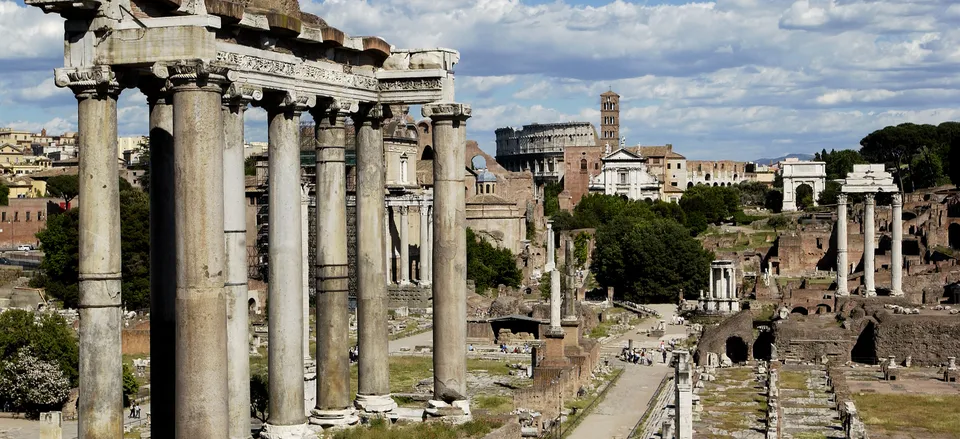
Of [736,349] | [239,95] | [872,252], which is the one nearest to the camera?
[239,95]

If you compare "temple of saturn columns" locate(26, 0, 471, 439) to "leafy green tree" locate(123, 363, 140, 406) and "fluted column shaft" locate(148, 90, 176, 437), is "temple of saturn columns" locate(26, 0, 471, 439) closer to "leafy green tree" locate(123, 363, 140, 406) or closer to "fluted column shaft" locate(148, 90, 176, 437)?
"fluted column shaft" locate(148, 90, 176, 437)

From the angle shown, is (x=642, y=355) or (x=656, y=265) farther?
(x=656, y=265)

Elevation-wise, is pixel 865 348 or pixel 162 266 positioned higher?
pixel 162 266

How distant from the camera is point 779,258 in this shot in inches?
3497

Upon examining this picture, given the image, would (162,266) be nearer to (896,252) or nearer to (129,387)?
(129,387)

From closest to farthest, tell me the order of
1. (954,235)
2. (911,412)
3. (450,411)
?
(450,411), (911,412), (954,235)

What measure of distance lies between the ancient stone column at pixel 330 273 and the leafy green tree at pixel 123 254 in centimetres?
3943

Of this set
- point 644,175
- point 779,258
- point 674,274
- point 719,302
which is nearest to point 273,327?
point 719,302

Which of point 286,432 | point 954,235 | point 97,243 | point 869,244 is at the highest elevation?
point 97,243

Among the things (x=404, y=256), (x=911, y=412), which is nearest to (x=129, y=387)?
(x=911, y=412)

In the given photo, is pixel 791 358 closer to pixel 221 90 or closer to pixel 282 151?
pixel 282 151

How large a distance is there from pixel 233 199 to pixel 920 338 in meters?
37.6

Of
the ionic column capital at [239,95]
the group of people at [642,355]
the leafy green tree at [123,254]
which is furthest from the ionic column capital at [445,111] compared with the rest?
the leafy green tree at [123,254]

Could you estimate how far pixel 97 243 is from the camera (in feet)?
42.5
